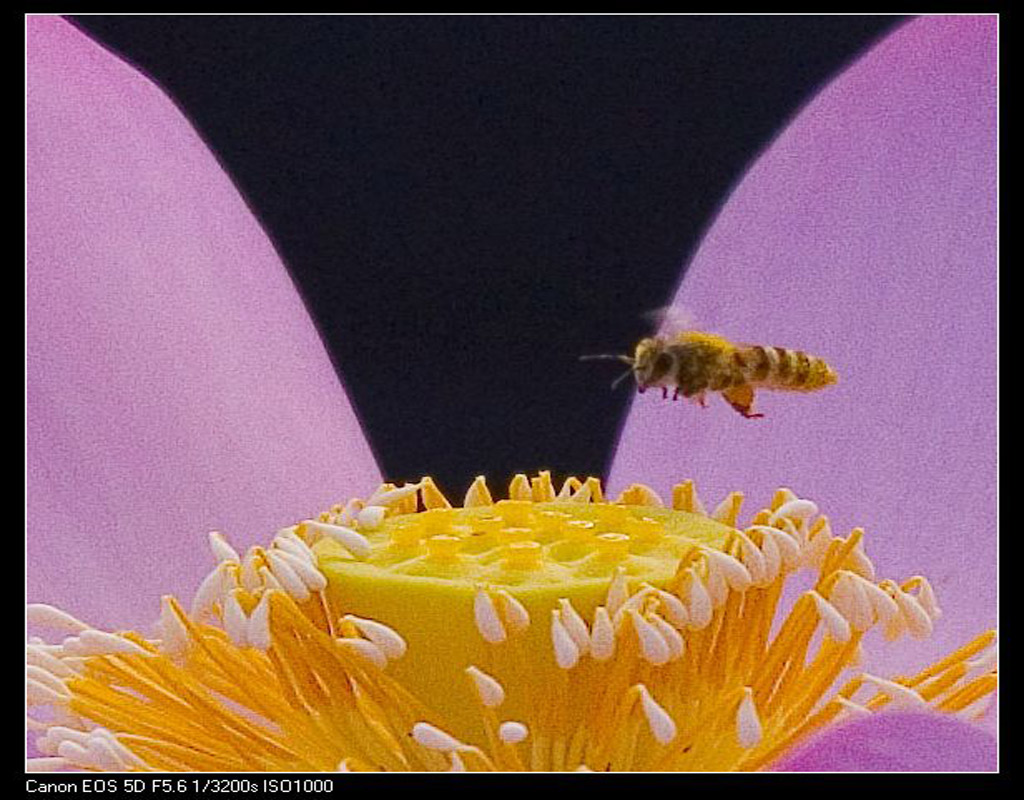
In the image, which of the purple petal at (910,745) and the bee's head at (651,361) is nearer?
the purple petal at (910,745)

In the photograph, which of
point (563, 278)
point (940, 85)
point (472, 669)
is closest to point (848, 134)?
point (940, 85)

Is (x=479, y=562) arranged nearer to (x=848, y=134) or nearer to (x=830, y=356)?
(x=830, y=356)

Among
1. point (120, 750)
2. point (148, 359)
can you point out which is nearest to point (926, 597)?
point (120, 750)

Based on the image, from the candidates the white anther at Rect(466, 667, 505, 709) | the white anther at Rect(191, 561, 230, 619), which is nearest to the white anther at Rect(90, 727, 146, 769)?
the white anther at Rect(191, 561, 230, 619)

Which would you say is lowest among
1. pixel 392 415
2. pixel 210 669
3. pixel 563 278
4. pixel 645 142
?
pixel 210 669

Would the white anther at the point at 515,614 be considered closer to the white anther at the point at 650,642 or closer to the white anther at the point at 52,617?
the white anther at the point at 650,642

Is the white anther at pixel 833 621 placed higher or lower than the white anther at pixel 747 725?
higher

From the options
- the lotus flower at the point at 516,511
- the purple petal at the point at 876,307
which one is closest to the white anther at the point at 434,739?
the lotus flower at the point at 516,511
